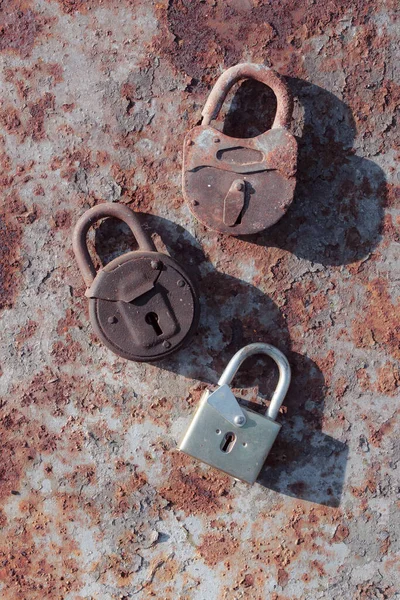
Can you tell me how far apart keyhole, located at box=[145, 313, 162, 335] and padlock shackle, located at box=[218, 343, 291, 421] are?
21 centimetres

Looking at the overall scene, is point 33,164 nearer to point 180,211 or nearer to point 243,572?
point 180,211

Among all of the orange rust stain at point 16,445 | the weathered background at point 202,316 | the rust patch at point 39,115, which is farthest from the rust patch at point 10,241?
the orange rust stain at point 16,445

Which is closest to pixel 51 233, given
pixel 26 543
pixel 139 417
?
pixel 139 417

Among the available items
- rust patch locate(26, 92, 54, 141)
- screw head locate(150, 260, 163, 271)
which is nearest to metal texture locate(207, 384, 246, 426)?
screw head locate(150, 260, 163, 271)

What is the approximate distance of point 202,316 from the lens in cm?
148

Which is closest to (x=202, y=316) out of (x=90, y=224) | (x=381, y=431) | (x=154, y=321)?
(x=154, y=321)

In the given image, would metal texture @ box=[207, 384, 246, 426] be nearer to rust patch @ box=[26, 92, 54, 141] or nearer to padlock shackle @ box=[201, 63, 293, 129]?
padlock shackle @ box=[201, 63, 293, 129]

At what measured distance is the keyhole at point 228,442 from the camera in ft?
4.56

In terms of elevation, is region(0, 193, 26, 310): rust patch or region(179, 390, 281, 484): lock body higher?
region(0, 193, 26, 310): rust patch

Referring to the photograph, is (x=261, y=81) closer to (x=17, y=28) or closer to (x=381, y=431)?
(x=17, y=28)

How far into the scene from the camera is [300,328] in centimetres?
149

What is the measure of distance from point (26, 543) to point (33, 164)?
107 centimetres

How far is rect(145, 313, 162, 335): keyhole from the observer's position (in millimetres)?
1404

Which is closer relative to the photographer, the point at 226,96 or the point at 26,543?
the point at 226,96
